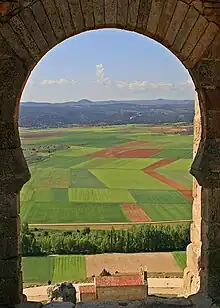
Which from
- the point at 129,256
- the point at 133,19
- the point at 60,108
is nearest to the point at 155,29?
the point at 133,19

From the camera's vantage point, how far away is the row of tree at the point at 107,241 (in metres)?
26.7

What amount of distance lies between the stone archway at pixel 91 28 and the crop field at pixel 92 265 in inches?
767

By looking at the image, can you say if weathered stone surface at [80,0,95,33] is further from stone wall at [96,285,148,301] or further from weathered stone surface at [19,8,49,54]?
stone wall at [96,285,148,301]

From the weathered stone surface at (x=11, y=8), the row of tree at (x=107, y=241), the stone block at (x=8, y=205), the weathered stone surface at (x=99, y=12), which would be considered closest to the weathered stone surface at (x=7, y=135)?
the stone block at (x=8, y=205)

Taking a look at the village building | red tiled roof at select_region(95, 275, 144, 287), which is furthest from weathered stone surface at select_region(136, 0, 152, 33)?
red tiled roof at select_region(95, 275, 144, 287)

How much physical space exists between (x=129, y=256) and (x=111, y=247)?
11.2 ft

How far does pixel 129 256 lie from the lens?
26500 mm

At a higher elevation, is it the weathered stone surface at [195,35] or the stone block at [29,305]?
the weathered stone surface at [195,35]

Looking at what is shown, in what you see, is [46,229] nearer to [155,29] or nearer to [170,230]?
[170,230]

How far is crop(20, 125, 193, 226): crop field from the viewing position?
35062mm

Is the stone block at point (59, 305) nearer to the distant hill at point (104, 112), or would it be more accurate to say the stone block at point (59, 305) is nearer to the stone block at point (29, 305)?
the stone block at point (29, 305)

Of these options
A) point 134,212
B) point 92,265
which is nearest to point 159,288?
point 92,265

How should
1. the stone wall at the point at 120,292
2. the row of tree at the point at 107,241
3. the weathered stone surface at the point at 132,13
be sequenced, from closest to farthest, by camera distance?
the weathered stone surface at the point at 132,13
the stone wall at the point at 120,292
the row of tree at the point at 107,241

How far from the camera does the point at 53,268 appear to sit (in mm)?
25469
